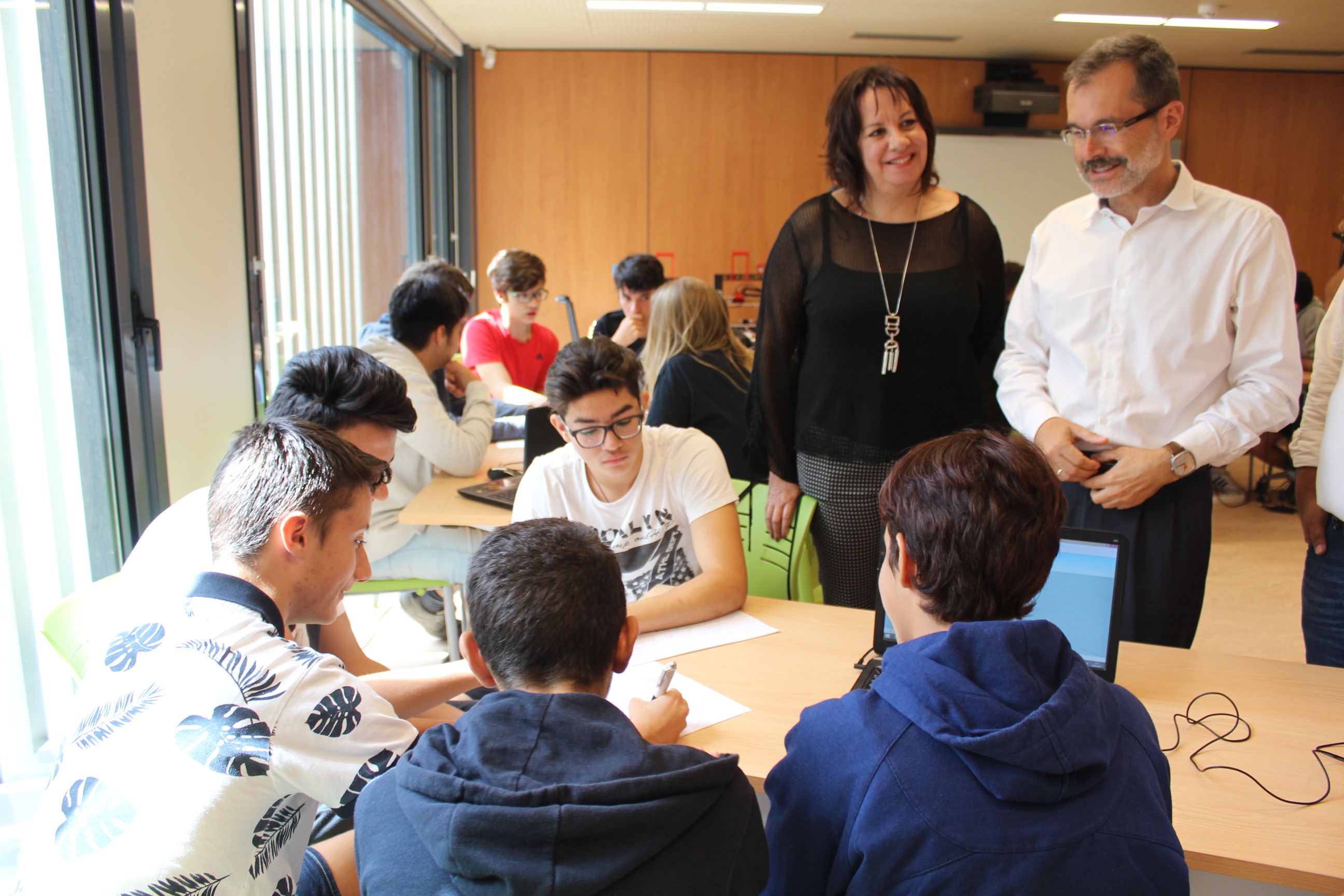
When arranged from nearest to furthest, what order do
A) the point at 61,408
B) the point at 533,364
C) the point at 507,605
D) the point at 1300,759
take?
the point at 507,605
the point at 1300,759
the point at 61,408
the point at 533,364

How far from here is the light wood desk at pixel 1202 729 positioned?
3.56 ft

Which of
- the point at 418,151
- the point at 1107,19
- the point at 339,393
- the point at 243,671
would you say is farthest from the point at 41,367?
the point at 1107,19

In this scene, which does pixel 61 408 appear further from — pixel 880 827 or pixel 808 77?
pixel 808 77

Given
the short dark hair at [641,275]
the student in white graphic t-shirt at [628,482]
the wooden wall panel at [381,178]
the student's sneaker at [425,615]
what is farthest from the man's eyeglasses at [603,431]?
the wooden wall panel at [381,178]

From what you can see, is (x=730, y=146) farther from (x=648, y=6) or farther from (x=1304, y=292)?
(x=1304, y=292)

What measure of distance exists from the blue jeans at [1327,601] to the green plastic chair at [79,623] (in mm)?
2238

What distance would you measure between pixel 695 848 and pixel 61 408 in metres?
2.06

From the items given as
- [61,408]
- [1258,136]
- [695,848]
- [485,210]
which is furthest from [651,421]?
[1258,136]

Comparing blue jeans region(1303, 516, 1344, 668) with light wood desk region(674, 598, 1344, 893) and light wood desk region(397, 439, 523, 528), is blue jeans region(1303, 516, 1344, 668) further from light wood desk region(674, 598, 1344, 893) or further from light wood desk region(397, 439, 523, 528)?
A: light wood desk region(397, 439, 523, 528)

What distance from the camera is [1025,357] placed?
2006mm

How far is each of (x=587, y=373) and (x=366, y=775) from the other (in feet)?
3.41

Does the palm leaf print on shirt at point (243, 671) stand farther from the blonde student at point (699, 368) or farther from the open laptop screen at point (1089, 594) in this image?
the blonde student at point (699, 368)

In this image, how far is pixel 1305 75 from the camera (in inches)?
292

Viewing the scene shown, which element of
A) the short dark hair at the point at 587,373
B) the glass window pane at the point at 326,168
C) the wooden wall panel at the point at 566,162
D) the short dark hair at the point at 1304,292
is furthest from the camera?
the wooden wall panel at the point at 566,162
